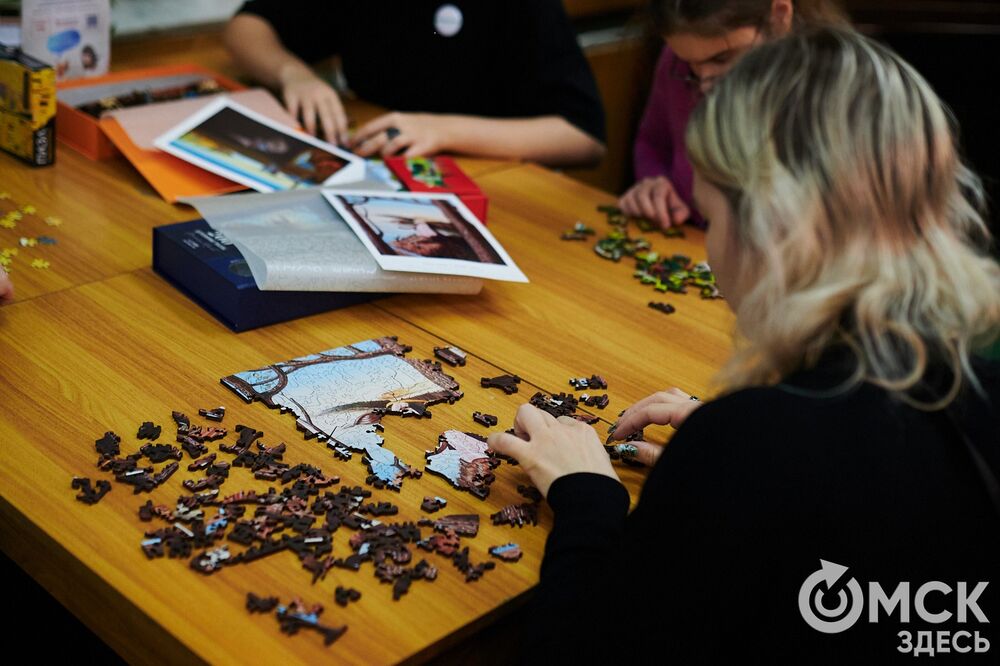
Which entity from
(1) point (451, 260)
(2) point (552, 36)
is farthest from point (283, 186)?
(2) point (552, 36)

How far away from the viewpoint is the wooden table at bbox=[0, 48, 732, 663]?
3.86 ft

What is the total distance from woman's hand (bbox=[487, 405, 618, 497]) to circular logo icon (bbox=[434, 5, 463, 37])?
1.63m

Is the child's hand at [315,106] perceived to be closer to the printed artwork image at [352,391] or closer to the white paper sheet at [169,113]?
the white paper sheet at [169,113]

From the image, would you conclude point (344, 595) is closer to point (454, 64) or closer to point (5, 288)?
point (5, 288)

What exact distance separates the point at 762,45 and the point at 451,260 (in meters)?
0.82

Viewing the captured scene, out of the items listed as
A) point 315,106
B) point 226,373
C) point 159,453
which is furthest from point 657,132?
point 159,453

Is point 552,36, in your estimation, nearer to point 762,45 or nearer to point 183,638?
point 762,45

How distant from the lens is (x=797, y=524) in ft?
3.42

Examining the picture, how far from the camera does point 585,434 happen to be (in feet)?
4.77

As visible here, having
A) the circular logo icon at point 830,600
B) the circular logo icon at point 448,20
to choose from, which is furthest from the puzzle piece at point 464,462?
the circular logo icon at point 448,20

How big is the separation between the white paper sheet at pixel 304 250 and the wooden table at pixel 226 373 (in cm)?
5

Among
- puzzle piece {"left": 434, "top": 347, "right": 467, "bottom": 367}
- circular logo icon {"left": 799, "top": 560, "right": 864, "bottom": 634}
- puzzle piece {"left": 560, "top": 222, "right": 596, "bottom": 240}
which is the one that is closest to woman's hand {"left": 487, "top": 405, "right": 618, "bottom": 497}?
puzzle piece {"left": 434, "top": 347, "right": 467, "bottom": 367}

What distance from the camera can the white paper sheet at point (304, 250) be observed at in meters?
1.77

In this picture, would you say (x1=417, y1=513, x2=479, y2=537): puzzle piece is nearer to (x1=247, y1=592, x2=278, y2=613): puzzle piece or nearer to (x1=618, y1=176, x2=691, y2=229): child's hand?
(x1=247, y1=592, x2=278, y2=613): puzzle piece
